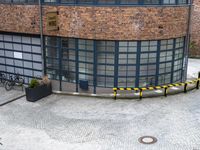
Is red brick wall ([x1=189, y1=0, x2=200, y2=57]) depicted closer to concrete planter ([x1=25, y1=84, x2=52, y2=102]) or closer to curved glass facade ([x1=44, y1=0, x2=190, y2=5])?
curved glass facade ([x1=44, y1=0, x2=190, y2=5])

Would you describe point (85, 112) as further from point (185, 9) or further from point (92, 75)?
point (185, 9)

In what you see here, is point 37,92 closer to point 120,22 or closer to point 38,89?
point 38,89

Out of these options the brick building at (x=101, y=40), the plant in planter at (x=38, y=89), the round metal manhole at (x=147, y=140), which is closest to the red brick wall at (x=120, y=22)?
the brick building at (x=101, y=40)

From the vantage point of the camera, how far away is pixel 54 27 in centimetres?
1803

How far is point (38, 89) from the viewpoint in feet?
58.6

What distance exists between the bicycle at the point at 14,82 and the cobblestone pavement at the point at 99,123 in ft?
9.01

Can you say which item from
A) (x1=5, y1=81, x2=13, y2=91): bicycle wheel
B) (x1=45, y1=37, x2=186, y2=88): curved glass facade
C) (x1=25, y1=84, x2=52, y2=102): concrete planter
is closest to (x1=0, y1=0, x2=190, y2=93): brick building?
(x1=45, y1=37, x2=186, y2=88): curved glass facade

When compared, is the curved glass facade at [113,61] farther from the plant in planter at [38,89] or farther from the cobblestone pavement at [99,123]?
the cobblestone pavement at [99,123]

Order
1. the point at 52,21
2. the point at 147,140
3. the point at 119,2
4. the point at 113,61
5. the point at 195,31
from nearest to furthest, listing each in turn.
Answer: the point at 147,140 → the point at 119,2 → the point at 113,61 → the point at 52,21 → the point at 195,31

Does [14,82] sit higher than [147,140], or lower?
higher

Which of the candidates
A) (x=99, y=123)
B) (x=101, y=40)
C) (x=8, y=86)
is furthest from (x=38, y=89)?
(x=99, y=123)

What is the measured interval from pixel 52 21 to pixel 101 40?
3380 mm

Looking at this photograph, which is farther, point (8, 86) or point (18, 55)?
point (18, 55)

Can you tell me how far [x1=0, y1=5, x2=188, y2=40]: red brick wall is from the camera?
55.2 feet
